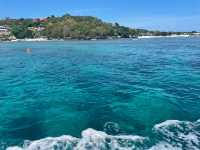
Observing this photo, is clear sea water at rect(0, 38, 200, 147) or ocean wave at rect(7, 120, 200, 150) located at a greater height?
ocean wave at rect(7, 120, 200, 150)

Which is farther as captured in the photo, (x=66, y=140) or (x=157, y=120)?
(x=157, y=120)

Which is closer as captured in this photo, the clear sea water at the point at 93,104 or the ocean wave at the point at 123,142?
the ocean wave at the point at 123,142

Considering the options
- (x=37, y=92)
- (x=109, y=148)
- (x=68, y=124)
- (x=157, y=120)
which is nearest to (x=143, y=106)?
(x=157, y=120)

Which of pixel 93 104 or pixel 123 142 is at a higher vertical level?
pixel 123 142

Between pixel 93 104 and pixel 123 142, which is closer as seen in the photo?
pixel 123 142

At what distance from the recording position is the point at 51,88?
74.1ft

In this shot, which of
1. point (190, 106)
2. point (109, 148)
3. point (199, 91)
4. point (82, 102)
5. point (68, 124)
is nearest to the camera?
point (109, 148)

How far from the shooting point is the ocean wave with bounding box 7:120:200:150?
11.3m

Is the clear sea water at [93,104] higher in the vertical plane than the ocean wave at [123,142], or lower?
lower

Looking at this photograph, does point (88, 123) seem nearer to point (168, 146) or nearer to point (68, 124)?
point (68, 124)

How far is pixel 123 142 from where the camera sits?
38.4ft

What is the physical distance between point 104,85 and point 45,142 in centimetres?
1199

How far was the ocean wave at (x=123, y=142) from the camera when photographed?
1134cm

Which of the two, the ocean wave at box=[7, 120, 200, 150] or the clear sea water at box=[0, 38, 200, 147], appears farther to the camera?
the clear sea water at box=[0, 38, 200, 147]
